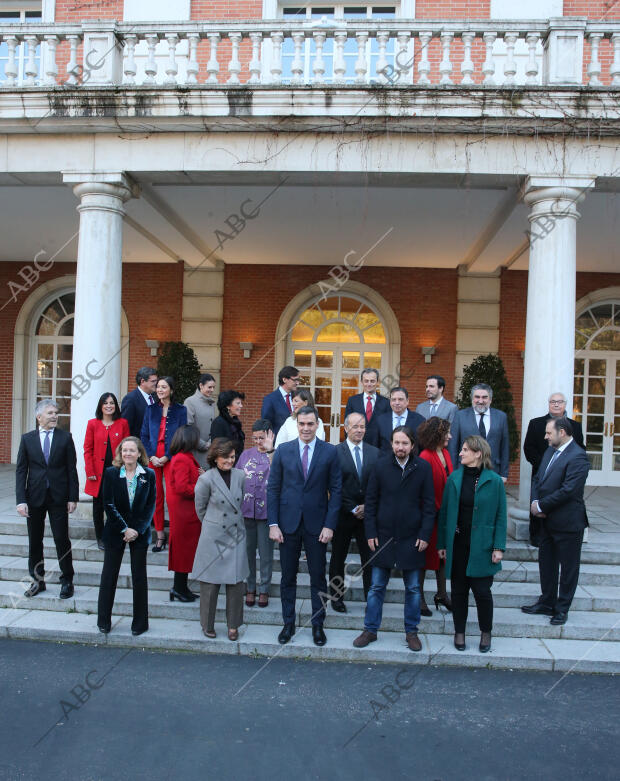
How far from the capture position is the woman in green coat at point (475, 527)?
14.0 ft

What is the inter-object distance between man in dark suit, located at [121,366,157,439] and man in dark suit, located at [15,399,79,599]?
2.79ft

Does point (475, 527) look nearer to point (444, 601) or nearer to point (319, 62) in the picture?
point (444, 601)

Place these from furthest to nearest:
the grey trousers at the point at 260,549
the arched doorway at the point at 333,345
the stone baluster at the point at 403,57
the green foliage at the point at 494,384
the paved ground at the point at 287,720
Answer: the arched doorway at the point at 333,345 < the green foliage at the point at 494,384 < the stone baluster at the point at 403,57 < the grey trousers at the point at 260,549 < the paved ground at the point at 287,720

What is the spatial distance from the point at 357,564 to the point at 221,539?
1.74 meters

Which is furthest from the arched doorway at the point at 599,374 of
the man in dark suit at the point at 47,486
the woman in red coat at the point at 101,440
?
the man in dark suit at the point at 47,486

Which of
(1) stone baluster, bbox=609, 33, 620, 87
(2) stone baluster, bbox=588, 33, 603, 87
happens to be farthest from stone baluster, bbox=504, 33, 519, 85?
(1) stone baluster, bbox=609, 33, 620, 87

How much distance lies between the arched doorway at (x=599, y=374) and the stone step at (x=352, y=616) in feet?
23.3

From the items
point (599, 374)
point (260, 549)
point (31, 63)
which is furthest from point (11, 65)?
→ point (599, 374)

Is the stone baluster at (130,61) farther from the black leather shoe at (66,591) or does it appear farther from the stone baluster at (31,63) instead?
the black leather shoe at (66,591)

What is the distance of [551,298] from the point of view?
21.0 feet

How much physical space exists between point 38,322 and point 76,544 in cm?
781

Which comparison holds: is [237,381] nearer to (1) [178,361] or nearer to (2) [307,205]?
(1) [178,361]

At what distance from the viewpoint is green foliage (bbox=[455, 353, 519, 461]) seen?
969 centimetres

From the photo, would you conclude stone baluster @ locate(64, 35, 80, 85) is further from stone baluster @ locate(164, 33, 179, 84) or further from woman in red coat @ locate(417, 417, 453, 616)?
woman in red coat @ locate(417, 417, 453, 616)
